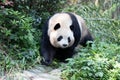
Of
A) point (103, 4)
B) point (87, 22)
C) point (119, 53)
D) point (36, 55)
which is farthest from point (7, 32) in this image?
point (103, 4)

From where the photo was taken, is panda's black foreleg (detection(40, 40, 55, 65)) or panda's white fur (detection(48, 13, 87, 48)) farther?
panda's black foreleg (detection(40, 40, 55, 65))

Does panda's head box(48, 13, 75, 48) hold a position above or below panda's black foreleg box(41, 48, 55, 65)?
above

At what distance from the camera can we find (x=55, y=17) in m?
6.80

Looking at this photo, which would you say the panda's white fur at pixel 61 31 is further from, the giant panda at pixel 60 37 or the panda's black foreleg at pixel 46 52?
the panda's black foreleg at pixel 46 52

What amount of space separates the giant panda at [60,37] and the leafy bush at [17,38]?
38 cm

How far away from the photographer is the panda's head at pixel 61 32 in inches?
254

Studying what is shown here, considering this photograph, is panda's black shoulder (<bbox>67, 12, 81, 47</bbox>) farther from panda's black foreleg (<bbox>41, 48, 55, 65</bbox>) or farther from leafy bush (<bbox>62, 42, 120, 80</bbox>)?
leafy bush (<bbox>62, 42, 120, 80</bbox>)

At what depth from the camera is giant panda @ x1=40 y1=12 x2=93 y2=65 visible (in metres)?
6.47

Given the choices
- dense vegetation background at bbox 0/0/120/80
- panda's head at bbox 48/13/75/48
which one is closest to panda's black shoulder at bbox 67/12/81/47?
panda's head at bbox 48/13/75/48

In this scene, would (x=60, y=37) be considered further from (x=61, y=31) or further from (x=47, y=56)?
(x=47, y=56)

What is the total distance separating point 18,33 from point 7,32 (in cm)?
37

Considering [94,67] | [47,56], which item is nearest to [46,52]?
[47,56]

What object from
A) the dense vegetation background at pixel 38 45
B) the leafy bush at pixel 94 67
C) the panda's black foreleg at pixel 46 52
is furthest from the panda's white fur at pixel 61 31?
the leafy bush at pixel 94 67

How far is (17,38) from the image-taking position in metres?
6.07
